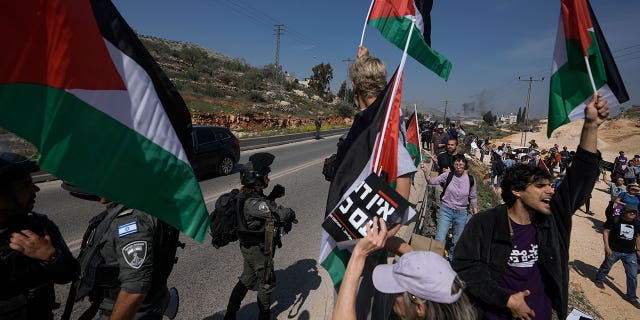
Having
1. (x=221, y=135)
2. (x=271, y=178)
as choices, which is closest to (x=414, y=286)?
(x=271, y=178)

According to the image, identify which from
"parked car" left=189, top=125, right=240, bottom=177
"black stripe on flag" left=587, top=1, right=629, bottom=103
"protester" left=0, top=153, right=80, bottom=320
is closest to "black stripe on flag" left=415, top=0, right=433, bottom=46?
"black stripe on flag" left=587, top=1, right=629, bottom=103

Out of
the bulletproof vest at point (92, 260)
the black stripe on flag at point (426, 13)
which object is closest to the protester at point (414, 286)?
the bulletproof vest at point (92, 260)

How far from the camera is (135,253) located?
74.2 inches

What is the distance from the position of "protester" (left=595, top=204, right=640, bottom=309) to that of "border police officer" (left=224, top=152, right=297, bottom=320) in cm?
637

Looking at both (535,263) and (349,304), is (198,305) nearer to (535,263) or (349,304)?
(349,304)

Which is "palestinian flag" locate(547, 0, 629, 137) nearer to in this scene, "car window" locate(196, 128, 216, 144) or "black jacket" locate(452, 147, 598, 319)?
"black jacket" locate(452, 147, 598, 319)

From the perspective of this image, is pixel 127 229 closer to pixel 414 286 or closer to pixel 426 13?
pixel 414 286

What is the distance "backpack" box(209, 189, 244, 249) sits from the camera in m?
3.14

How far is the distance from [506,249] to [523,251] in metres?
0.14

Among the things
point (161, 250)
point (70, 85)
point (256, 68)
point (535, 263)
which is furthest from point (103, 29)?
point (256, 68)

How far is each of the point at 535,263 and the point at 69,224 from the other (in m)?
7.23

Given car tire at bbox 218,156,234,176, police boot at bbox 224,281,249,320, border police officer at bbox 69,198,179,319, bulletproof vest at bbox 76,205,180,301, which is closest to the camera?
border police officer at bbox 69,198,179,319

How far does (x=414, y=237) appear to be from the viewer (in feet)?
14.0

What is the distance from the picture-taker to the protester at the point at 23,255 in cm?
173
